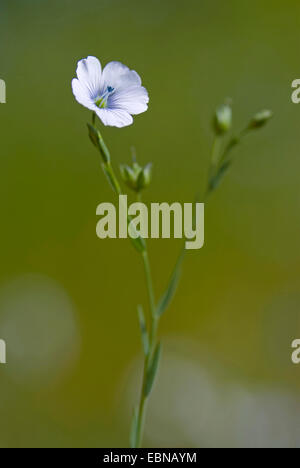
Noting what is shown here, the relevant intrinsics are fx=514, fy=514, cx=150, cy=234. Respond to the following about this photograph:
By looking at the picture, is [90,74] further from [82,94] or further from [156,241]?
[156,241]

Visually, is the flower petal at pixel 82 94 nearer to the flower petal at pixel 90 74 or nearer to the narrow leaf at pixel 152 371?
the flower petal at pixel 90 74

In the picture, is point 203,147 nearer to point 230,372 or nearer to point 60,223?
point 60,223

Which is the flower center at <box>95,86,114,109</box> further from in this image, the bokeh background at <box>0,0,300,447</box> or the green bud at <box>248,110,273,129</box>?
the bokeh background at <box>0,0,300,447</box>

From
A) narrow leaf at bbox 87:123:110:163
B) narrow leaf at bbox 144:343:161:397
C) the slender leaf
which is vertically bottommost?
narrow leaf at bbox 144:343:161:397

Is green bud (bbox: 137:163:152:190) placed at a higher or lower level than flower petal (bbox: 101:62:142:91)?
lower

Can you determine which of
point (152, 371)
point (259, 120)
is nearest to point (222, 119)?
point (259, 120)

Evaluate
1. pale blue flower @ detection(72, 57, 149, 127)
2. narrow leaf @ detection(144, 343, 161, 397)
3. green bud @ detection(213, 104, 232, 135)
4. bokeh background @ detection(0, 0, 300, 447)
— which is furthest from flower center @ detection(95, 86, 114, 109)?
bokeh background @ detection(0, 0, 300, 447)

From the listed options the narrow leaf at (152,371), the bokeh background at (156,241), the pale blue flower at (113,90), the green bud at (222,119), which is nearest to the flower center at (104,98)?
the pale blue flower at (113,90)
